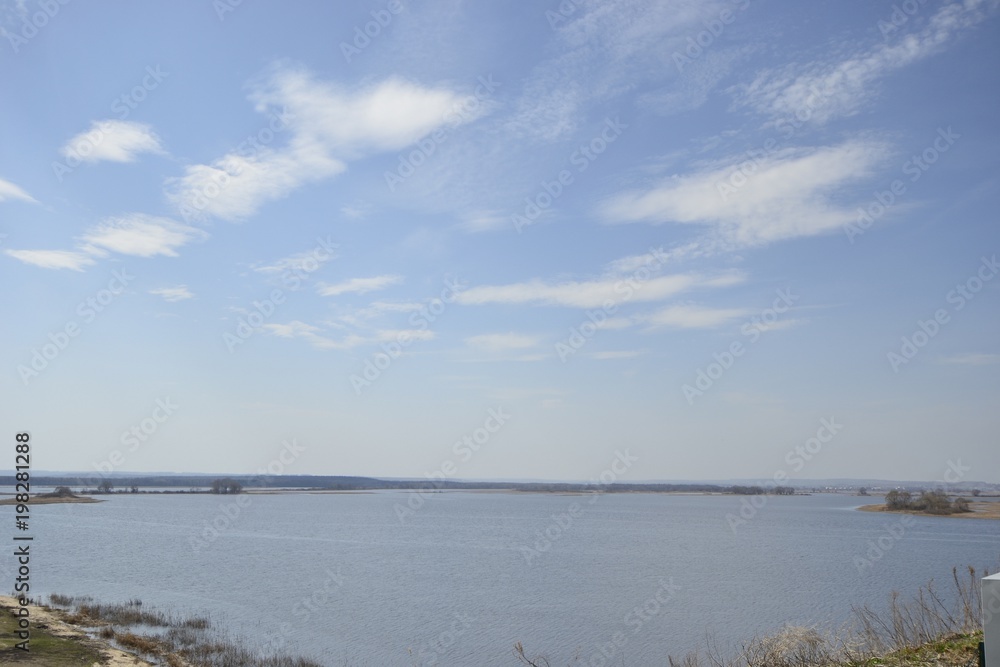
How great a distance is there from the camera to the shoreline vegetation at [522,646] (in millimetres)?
10820

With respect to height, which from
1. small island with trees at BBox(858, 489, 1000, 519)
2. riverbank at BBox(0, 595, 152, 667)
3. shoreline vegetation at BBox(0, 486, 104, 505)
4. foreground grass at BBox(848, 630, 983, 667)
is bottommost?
shoreline vegetation at BBox(0, 486, 104, 505)

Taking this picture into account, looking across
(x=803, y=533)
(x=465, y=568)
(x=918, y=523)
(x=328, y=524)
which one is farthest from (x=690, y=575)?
(x=918, y=523)

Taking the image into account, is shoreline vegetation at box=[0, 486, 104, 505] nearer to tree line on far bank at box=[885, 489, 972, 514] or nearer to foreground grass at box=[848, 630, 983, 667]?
tree line on far bank at box=[885, 489, 972, 514]

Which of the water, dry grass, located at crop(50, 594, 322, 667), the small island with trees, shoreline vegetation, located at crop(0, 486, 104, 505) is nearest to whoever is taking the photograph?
dry grass, located at crop(50, 594, 322, 667)

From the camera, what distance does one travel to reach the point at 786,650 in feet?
36.4

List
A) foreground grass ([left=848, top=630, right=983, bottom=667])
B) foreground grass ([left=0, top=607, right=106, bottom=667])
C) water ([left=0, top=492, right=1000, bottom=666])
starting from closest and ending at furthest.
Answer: foreground grass ([left=848, top=630, right=983, bottom=667])
foreground grass ([left=0, top=607, right=106, bottom=667])
water ([left=0, top=492, right=1000, bottom=666])

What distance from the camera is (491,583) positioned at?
3878 centimetres

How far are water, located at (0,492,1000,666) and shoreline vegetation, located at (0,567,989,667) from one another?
1.81 metres

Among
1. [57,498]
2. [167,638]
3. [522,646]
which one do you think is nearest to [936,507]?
[522,646]

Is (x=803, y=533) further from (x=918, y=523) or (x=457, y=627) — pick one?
(x=457, y=627)

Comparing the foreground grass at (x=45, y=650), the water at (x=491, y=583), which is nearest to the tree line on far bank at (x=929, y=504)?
the water at (x=491, y=583)

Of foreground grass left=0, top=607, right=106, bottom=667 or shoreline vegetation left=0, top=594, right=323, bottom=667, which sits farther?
shoreline vegetation left=0, top=594, right=323, bottom=667

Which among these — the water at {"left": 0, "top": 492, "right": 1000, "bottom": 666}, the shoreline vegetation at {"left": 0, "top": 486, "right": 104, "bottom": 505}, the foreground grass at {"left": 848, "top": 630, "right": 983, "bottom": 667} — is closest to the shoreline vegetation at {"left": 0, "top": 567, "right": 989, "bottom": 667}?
the foreground grass at {"left": 848, "top": 630, "right": 983, "bottom": 667}

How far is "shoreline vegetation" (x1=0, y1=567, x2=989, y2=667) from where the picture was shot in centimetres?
1082
